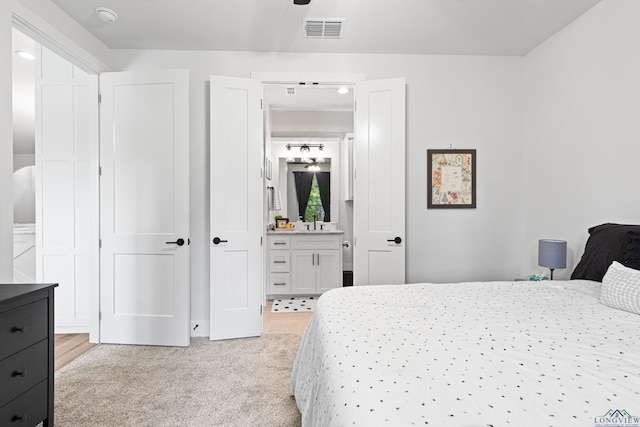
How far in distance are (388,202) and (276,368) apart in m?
1.74

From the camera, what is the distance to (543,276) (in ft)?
9.68

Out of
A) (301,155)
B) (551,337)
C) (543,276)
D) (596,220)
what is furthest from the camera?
(301,155)

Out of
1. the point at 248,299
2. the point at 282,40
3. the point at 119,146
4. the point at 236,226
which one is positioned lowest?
the point at 248,299

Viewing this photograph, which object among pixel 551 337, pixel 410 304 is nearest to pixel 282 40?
pixel 410 304

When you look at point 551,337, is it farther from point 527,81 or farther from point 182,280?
point 527,81

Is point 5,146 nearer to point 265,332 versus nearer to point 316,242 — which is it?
point 265,332

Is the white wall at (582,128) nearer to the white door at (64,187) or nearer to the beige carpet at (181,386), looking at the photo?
the beige carpet at (181,386)

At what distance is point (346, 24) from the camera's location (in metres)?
2.85

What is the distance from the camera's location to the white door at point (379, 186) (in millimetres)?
3273

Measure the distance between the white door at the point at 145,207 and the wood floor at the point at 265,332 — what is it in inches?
8.8

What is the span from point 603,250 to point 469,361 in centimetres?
165

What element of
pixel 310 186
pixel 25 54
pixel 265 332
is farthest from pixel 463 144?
pixel 25 54

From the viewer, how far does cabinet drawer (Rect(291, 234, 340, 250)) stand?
466cm

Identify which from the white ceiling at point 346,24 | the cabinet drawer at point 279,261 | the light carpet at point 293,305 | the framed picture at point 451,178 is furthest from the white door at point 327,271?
the white ceiling at point 346,24
